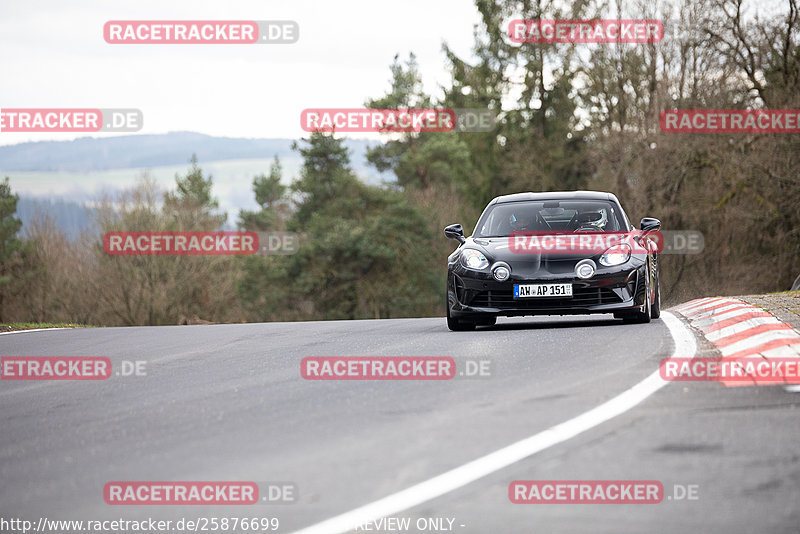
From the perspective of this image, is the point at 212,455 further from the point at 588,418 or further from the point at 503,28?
the point at 503,28

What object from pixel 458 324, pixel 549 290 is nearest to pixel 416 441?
pixel 549 290

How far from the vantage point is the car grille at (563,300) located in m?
11.2

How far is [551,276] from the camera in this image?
11.2 meters

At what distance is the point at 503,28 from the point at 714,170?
20454 millimetres

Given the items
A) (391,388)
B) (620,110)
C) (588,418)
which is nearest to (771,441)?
(588,418)

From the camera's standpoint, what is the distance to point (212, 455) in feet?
17.2

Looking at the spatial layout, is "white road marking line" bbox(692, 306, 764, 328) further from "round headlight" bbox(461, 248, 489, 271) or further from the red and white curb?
"round headlight" bbox(461, 248, 489, 271)

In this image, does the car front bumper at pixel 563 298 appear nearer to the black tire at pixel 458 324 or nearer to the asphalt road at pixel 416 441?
the black tire at pixel 458 324

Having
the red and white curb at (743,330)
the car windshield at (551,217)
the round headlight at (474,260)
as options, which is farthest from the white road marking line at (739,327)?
the car windshield at (551,217)

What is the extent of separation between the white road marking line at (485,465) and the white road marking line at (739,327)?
118 inches

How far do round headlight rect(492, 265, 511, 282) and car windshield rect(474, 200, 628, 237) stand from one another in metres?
1.26

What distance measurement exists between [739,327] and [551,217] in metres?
3.46

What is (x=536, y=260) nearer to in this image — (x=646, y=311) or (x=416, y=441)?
(x=646, y=311)

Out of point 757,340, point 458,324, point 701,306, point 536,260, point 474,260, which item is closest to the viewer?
point 757,340
